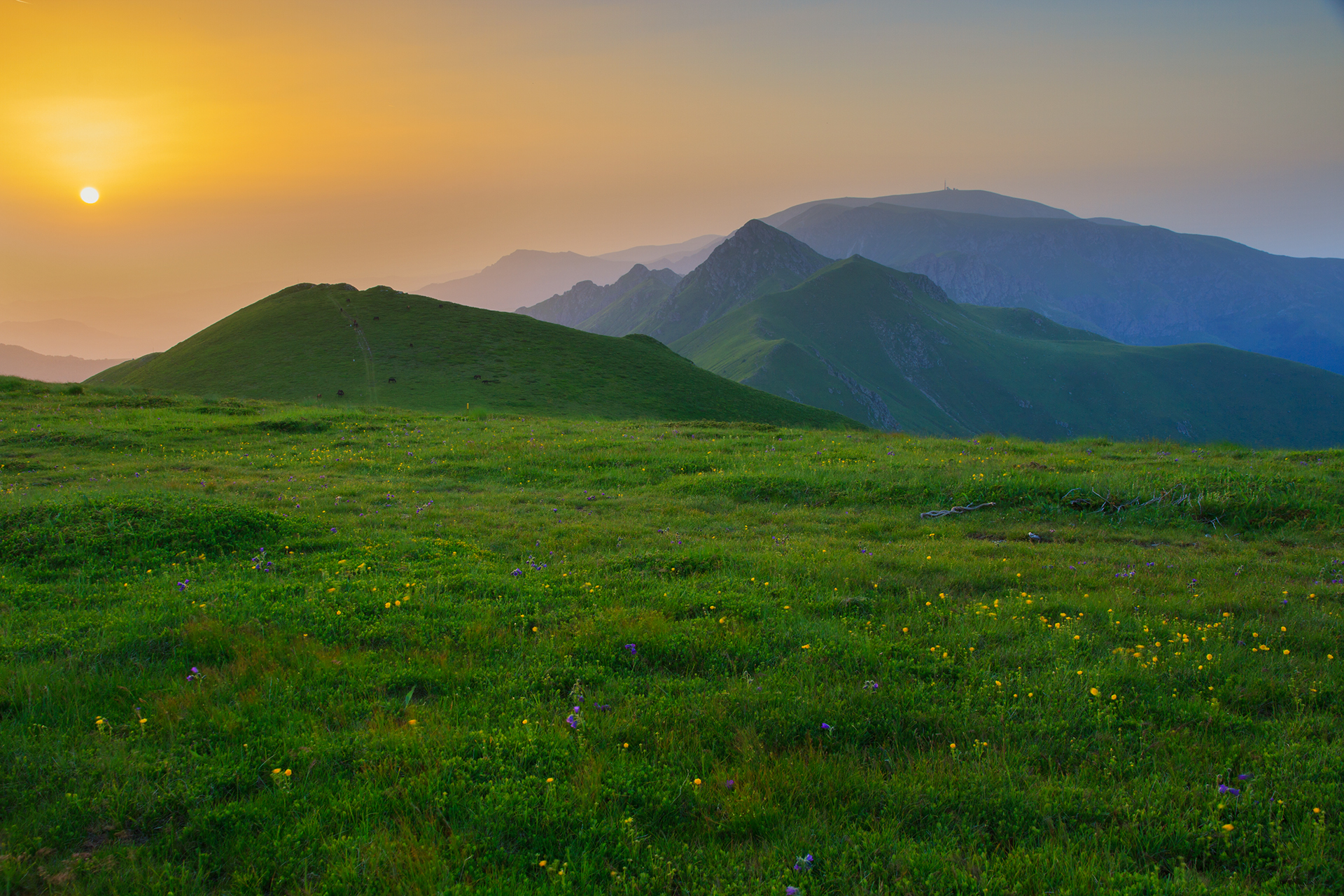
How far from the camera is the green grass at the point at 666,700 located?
4.71m

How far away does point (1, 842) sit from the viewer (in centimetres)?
462

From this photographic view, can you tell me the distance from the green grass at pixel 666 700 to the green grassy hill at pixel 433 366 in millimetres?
43988

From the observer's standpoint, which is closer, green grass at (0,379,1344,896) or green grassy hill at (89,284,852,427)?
green grass at (0,379,1344,896)

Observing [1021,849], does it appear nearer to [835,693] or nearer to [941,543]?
[835,693]

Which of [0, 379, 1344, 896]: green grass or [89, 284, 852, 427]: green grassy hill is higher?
→ [89, 284, 852, 427]: green grassy hill

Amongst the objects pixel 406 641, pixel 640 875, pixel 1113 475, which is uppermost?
pixel 1113 475

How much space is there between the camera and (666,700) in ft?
21.5

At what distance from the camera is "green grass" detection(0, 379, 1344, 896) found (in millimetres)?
4711

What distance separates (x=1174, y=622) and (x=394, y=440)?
24308 millimetres

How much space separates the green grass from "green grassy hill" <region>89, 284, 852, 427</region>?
44.0m

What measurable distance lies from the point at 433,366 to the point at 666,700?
2691 inches

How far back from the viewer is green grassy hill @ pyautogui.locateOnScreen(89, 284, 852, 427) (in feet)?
200

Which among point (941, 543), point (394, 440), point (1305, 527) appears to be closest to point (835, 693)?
point (941, 543)

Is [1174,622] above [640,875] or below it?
above
